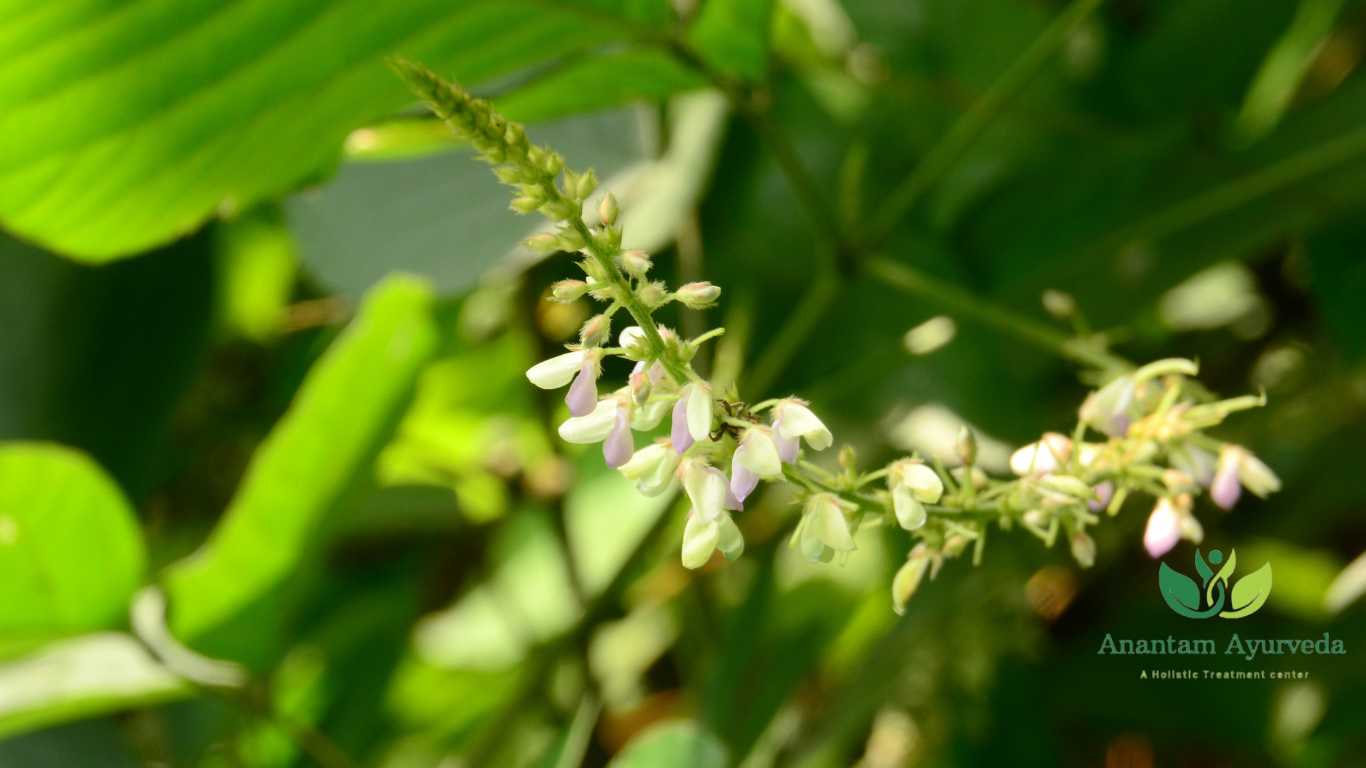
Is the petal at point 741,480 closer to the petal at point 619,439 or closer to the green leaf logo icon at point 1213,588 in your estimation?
the petal at point 619,439

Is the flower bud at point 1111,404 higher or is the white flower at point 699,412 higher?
the white flower at point 699,412

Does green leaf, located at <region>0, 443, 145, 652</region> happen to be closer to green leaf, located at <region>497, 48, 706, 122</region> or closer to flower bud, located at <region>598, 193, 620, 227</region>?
green leaf, located at <region>497, 48, 706, 122</region>

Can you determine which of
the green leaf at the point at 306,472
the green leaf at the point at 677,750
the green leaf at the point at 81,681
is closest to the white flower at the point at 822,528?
the green leaf at the point at 677,750

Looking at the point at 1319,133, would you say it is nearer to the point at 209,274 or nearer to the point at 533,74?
the point at 533,74

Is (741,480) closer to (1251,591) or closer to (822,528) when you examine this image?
(822,528)

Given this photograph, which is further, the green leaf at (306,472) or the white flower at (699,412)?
the green leaf at (306,472)

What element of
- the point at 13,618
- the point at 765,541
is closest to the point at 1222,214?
the point at 765,541

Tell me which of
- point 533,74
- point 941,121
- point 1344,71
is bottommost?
point 1344,71
